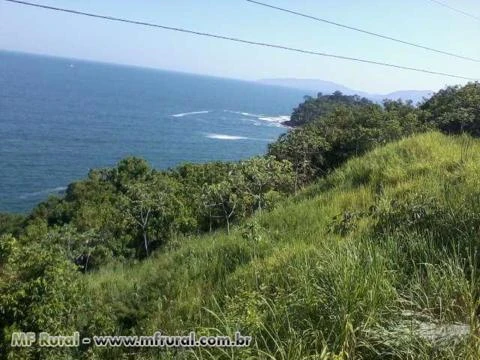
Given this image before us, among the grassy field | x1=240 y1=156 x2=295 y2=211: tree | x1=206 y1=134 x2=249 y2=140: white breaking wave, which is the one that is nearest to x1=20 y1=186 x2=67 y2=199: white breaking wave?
x1=240 y1=156 x2=295 y2=211: tree

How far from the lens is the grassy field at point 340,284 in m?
2.79

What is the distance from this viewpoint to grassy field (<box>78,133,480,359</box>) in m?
2.79

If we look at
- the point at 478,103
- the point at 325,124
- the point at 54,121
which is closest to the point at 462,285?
the point at 478,103

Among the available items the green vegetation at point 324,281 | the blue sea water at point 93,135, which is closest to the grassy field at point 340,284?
the green vegetation at point 324,281

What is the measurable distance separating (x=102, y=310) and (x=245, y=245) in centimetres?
269

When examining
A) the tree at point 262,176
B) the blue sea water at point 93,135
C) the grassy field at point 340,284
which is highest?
the grassy field at point 340,284

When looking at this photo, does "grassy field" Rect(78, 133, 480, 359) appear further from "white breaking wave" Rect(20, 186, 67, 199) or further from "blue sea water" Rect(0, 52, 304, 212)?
"white breaking wave" Rect(20, 186, 67, 199)

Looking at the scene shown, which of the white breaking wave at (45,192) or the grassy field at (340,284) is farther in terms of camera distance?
the white breaking wave at (45,192)

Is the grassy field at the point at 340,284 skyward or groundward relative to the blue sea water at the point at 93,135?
skyward

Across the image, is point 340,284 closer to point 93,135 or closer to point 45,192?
point 45,192

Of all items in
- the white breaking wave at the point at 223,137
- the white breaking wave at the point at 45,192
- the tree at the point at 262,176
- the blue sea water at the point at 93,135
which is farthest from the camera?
the white breaking wave at the point at 223,137

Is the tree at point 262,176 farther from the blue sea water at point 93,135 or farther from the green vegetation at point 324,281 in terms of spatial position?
the blue sea water at point 93,135

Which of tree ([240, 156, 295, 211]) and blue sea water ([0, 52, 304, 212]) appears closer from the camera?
tree ([240, 156, 295, 211])

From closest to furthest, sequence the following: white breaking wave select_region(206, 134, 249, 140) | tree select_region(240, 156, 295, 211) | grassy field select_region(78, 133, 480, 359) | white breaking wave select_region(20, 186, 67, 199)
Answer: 1. grassy field select_region(78, 133, 480, 359)
2. tree select_region(240, 156, 295, 211)
3. white breaking wave select_region(20, 186, 67, 199)
4. white breaking wave select_region(206, 134, 249, 140)
